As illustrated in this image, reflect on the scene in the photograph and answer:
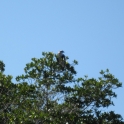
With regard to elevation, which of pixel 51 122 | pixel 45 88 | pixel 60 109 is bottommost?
pixel 51 122

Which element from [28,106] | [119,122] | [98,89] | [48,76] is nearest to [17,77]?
[48,76]

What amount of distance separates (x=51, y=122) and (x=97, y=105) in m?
4.15

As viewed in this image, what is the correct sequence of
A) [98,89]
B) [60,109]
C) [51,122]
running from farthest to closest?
[98,89] → [60,109] → [51,122]

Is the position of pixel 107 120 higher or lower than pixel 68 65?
lower

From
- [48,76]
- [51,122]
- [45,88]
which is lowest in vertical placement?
[51,122]

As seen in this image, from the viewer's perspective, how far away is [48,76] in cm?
1792

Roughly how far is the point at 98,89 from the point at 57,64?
231 cm

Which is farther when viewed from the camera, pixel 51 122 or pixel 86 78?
pixel 86 78

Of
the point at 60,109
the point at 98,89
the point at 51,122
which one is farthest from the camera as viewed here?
the point at 98,89

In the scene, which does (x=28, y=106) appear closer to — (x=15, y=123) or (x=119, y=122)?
(x=15, y=123)

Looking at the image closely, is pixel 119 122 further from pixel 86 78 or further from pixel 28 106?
pixel 28 106

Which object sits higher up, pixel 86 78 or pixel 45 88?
pixel 86 78

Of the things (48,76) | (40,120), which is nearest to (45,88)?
(48,76)

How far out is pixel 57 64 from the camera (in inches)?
712
